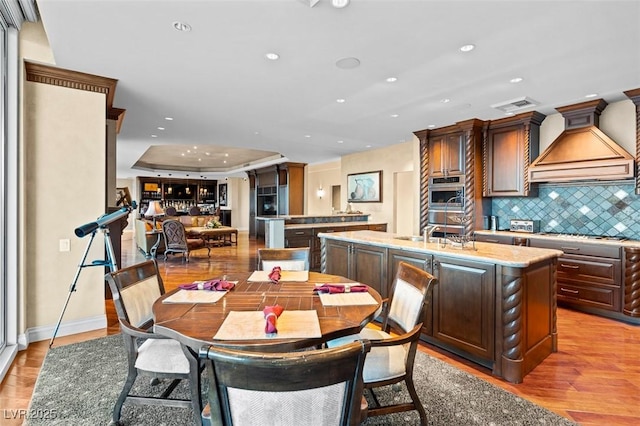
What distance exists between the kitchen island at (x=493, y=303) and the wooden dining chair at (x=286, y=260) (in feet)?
3.00

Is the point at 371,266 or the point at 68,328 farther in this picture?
the point at 371,266

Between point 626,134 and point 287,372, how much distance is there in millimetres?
5208

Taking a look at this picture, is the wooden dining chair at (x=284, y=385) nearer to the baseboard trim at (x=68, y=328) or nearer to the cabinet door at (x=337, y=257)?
the cabinet door at (x=337, y=257)

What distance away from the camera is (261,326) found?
146 cm

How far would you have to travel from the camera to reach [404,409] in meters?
1.74

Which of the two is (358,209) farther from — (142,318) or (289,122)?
(142,318)

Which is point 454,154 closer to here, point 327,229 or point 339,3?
point 327,229

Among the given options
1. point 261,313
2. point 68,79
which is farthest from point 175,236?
point 261,313

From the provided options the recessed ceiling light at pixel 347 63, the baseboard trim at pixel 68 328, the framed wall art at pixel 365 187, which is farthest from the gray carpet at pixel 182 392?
the framed wall art at pixel 365 187

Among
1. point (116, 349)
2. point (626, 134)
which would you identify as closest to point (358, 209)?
point (626, 134)

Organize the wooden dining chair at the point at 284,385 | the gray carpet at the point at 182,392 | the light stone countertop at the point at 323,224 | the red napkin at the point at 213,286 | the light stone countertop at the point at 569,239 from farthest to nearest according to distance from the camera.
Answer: the light stone countertop at the point at 323,224, the light stone countertop at the point at 569,239, the red napkin at the point at 213,286, the gray carpet at the point at 182,392, the wooden dining chair at the point at 284,385

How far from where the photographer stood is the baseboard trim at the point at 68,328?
307 cm

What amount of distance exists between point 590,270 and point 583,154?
58.1 inches

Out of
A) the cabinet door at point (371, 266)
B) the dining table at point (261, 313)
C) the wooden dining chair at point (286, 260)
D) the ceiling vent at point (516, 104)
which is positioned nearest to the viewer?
the dining table at point (261, 313)
